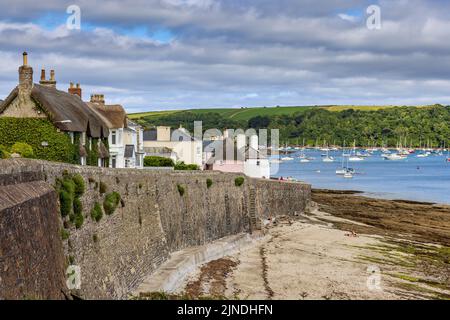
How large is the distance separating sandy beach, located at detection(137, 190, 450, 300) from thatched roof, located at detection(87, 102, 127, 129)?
15.5 m

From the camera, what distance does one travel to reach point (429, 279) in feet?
121

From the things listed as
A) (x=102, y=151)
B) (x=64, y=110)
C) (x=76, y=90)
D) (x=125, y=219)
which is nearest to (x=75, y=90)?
(x=76, y=90)

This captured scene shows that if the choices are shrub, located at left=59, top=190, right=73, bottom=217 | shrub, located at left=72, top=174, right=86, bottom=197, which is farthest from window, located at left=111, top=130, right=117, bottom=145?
shrub, located at left=59, top=190, right=73, bottom=217

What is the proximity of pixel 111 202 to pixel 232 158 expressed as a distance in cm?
5093

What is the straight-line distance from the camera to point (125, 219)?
92.2 ft

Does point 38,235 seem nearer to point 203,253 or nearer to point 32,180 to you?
point 32,180

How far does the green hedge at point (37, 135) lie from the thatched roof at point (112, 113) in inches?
564

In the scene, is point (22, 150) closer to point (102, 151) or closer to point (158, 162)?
point (102, 151)

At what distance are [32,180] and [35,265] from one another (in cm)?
326

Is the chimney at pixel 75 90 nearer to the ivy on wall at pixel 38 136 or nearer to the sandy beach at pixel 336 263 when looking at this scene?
the ivy on wall at pixel 38 136

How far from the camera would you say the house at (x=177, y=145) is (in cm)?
7796

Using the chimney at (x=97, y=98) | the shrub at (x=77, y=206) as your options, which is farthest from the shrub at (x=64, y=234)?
the chimney at (x=97, y=98)

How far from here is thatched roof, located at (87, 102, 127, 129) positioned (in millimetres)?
51406

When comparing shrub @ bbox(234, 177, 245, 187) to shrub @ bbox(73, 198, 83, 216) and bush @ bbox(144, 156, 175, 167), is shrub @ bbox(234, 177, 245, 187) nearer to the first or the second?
bush @ bbox(144, 156, 175, 167)
